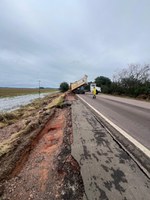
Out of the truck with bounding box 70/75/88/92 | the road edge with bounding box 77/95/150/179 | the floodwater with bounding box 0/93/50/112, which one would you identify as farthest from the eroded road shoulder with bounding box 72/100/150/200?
the truck with bounding box 70/75/88/92

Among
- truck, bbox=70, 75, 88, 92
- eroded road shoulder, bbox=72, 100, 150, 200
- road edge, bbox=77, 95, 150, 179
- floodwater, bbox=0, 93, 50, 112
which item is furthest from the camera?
truck, bbox=70, 75, 88, 92

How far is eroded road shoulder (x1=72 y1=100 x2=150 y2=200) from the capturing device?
93.8 inches

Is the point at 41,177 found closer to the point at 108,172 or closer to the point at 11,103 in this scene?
the point at 108,172

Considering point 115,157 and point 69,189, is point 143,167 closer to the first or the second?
point 115,157

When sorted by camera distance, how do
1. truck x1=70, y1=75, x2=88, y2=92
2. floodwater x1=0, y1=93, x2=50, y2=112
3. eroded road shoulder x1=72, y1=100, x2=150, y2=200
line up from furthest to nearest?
truck x1=70, y1=75, x2=88, y2=92, floodwater x1=0, y1=93, x2=50, y2=112, eroded road shoulder x1=72, y1=100, x2=150, y2=200

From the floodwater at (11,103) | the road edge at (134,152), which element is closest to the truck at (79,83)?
the floodwater at (11,103)

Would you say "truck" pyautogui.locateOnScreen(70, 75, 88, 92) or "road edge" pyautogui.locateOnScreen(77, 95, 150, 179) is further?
"truck" pyautogui.locateOnScreen(70, 75, 88, 92)

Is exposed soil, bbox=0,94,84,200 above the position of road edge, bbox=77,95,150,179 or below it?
below

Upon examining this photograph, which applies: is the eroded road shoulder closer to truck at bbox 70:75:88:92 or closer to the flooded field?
the flooded field

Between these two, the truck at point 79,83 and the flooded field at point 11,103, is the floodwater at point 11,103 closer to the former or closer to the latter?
the flooded field at point 11,103

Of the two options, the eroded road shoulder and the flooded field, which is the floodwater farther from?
the eroded road shoulder

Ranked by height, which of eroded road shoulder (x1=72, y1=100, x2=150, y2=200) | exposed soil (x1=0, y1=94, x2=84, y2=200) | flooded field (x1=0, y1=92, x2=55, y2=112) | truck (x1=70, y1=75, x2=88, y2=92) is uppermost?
truck (x1=70, y1=75, x2=88, y2=92)

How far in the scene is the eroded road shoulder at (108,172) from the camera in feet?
7.82

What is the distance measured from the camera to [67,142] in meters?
4.79
